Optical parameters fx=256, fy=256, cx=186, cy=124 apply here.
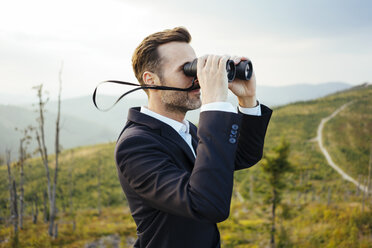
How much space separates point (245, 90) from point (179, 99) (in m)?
0.43

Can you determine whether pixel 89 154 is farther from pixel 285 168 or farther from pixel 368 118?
pixel 368 118

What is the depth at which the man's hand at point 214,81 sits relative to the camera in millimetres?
1064

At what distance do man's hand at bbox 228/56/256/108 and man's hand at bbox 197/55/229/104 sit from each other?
41cm

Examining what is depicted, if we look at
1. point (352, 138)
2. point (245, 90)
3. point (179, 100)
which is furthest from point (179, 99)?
point (352, 138)

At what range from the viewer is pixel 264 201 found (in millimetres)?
9711

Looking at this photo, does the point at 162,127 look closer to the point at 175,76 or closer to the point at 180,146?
the point at 180,146

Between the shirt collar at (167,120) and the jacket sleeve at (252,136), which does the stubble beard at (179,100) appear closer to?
the shirt collar at (167,120)

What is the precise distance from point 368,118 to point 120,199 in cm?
4233

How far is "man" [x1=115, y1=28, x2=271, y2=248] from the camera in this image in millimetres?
959

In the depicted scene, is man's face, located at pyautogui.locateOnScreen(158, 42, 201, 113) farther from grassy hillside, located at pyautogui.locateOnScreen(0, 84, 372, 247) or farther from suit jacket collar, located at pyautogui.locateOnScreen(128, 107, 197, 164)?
grassy hillside, located at pyautogui.locateOnScreen(0, 84, 372, 247)

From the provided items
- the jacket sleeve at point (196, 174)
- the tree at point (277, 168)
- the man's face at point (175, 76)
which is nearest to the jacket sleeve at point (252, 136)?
the man's face at point (175, 76)

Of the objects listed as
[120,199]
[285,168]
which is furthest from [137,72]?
[120,199]

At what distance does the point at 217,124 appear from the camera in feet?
3.37

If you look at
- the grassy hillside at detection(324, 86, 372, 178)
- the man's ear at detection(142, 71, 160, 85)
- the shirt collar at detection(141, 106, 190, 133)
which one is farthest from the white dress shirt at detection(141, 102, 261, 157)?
the grassy hillside at detection(324, 86, 372, 178)
